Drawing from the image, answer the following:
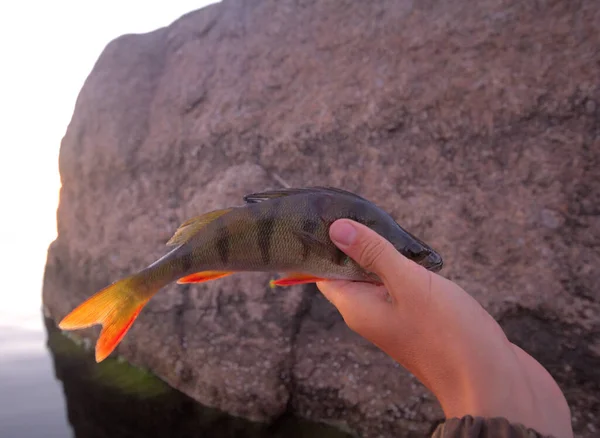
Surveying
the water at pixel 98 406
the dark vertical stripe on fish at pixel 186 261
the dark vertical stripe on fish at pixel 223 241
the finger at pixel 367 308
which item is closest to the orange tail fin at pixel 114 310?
the dark vertical stripe on fish at pixel 186 261

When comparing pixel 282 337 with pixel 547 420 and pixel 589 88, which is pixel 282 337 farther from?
pixel 589 88

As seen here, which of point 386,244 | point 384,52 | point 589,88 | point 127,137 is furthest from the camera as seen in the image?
point 127,137

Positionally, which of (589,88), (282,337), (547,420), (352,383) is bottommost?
(352,383)

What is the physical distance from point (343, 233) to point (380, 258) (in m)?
0.21

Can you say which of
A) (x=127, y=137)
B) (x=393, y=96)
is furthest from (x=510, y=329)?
(x=127, y=137)

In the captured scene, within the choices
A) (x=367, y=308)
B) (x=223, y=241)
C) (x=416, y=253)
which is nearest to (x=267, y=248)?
(x=223, y=241)

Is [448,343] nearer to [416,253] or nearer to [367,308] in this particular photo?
[367,308]

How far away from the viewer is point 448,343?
1848 millimetres

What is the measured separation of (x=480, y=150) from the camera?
4.02 meters

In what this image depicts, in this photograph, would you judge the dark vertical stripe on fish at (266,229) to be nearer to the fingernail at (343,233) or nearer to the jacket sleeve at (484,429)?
the fingernail at (343,233)

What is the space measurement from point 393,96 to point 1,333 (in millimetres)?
6082

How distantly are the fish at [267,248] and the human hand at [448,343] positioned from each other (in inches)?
7.1

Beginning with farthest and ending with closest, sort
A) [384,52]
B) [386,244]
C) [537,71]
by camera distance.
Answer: [384,52] < [537,71] < [386,244]

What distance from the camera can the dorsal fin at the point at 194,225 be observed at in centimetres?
239
